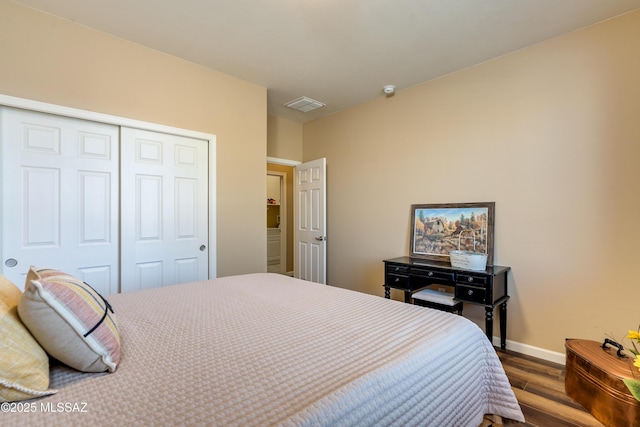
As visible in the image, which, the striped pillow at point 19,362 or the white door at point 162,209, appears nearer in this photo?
the striped pillow at point 19,362

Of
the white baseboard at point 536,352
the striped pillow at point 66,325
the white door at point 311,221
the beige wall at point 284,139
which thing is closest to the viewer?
the striped pillow at point 66,325

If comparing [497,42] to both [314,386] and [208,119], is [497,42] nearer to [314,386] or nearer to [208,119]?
[208,119]

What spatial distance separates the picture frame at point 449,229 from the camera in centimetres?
288

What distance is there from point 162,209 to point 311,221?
6.64 feet

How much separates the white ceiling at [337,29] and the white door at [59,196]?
2.85 feet

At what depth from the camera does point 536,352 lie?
8.57 feet

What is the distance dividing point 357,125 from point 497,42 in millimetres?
1810

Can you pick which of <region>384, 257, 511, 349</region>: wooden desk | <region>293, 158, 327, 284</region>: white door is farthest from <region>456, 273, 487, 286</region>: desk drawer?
<region>293, 158, 327, 284</region>: white door

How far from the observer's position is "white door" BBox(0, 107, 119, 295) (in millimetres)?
2166

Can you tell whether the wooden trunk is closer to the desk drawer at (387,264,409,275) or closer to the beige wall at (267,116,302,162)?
the desk drawer at (387,264,409,275)

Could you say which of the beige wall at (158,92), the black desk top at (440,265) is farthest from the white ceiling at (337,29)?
the black desk top at (440,265)

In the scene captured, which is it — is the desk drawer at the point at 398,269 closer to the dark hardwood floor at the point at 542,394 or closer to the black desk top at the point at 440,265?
the black desk top at the point at 440,265

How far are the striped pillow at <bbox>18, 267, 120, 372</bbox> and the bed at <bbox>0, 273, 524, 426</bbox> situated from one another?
5 cm

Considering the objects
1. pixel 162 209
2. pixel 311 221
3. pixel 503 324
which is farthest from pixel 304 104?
pixel 503 324
